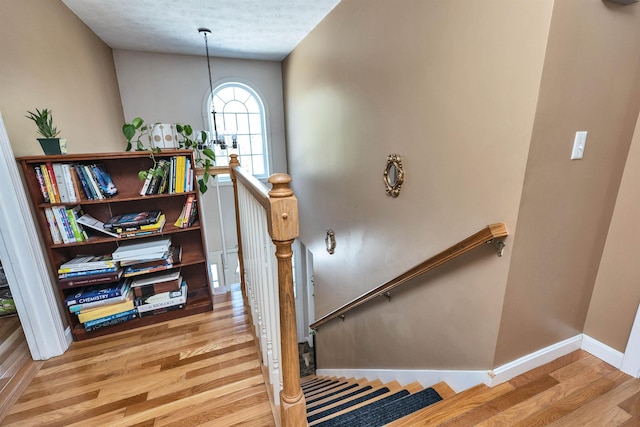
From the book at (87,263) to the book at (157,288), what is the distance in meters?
0.25

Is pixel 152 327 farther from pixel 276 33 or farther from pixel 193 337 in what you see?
pixel 276 33

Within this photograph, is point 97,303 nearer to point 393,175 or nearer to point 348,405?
point 348,405

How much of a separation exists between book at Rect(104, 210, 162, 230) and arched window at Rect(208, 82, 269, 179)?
2734 millimetres

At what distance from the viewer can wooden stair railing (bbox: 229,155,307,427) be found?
87 centimetres

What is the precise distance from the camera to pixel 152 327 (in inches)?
84.3

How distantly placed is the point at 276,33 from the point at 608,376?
13.9 feet

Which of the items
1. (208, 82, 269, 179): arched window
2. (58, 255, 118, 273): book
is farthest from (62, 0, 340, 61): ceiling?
(58, 255, 118, 273): book

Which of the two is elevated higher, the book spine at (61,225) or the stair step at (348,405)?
the book spine at (61,225)

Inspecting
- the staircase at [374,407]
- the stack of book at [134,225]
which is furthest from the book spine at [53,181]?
the staircase at [374,407]

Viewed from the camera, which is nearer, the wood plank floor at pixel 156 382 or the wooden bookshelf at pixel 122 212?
the wood plank floor at pixel 156 382

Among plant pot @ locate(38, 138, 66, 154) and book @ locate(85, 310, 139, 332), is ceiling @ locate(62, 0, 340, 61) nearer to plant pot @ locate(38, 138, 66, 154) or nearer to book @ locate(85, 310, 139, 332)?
plant pot @ locate(38, 138, 66, 154)

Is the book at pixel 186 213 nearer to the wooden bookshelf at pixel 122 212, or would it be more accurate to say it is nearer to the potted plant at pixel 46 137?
the wooden bookshelf at pixel 122 212

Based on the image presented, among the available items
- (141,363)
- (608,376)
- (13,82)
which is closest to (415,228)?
(608,376)

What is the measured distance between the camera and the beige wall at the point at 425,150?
140 centimetres
